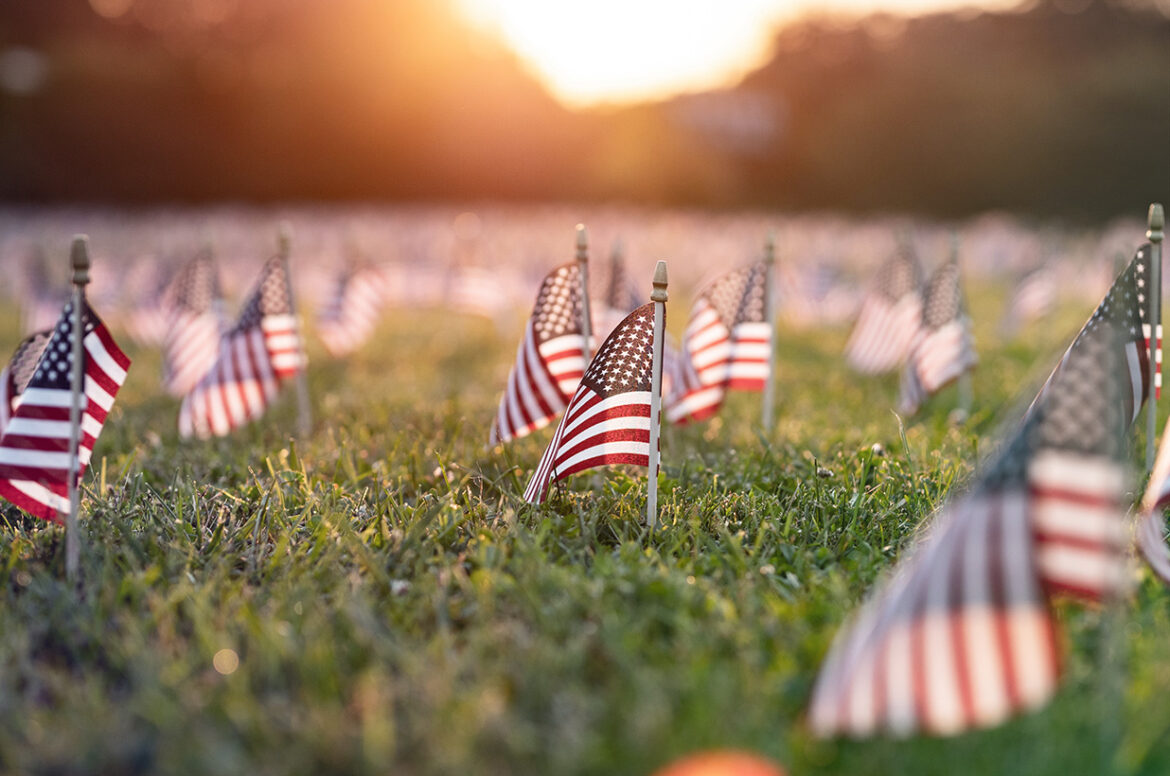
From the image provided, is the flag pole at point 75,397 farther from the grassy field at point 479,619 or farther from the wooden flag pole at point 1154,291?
the wooden flag pole at point 1154,291

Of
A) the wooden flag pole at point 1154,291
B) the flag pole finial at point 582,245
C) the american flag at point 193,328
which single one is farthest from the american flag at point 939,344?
the american flag at point 193,328

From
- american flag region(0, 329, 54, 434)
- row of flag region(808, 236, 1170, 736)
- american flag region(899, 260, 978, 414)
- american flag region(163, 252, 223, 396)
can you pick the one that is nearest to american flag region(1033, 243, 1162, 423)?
row of flag region(808, 236, 1170, 736)

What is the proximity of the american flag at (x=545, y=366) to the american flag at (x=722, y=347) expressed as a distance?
3.24ft

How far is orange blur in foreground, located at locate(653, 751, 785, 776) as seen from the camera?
2408mm

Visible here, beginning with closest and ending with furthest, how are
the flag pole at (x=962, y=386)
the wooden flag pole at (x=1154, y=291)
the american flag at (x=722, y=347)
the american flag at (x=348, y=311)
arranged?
the wooden flag pole at (x=1154, y=291) → the american flag at (x=722, y=347) → the flag pole at (x=962, y=386) → the american flag at (x=348, y=311)

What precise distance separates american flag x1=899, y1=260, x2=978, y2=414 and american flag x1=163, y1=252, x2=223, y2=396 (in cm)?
519

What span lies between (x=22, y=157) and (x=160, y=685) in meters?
33.6

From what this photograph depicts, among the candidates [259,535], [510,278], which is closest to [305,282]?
[510,278]

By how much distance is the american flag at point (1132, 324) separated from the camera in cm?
374

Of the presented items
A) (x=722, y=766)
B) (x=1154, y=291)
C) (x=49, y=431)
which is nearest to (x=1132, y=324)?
(x=1154, y=291)

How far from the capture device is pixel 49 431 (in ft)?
12.2

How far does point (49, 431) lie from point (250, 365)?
2.06 metres

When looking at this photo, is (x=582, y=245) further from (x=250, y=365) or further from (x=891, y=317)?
(x=891, y=317)

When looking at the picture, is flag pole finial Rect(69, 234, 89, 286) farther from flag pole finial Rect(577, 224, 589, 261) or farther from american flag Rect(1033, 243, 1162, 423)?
american flag Rect(1033, 243, 1162, 423)
